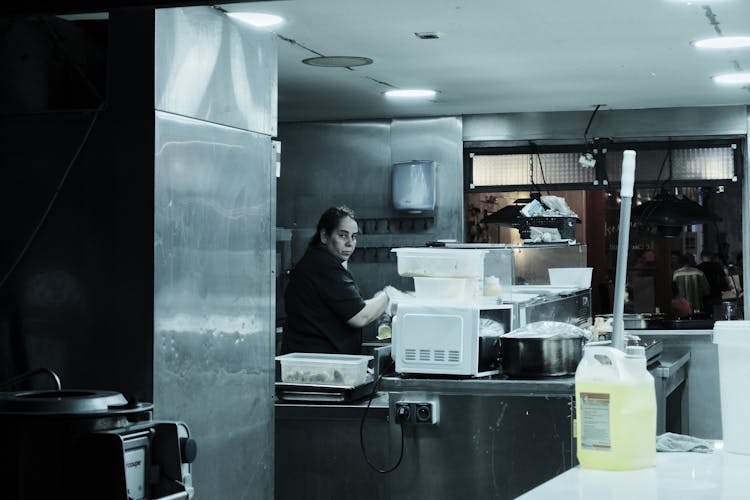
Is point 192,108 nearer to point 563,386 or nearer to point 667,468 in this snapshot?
point 563,386

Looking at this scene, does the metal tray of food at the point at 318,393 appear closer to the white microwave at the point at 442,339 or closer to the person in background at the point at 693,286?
the white microwave at the point at 442,339

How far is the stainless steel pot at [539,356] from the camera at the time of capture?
4.66 metres

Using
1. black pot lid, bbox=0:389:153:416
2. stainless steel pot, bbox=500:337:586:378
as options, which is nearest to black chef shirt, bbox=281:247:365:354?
stainless steel pot, bbox=500:337:586:378

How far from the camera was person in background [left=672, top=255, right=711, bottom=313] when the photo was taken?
10602mm

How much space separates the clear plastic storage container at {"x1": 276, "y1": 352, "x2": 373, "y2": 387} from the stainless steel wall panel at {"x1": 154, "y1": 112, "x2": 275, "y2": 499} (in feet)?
1.48

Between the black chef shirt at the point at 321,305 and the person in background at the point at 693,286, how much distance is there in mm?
5543

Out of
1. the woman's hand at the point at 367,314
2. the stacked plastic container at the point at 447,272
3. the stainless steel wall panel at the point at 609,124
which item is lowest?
the woman's hand at the point at 367,314

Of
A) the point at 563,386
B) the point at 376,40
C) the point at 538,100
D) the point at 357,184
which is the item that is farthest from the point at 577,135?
the point at 563,386

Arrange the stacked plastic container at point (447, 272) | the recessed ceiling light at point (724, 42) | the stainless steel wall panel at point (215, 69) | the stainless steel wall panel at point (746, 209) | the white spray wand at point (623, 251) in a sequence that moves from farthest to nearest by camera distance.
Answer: the stainless steel wall panel at point (746, 209)
the recessed ceiling light at point (724, 42)
the stacked plastic container at point (447, 272)
the stainless steel wall panel at point (215, 69)
the white spray wand at point (623, 251)

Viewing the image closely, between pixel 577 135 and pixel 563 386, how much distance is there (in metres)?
4.06

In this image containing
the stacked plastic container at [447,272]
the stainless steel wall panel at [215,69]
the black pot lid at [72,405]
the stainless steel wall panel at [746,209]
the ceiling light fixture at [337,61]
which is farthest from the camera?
the stainless steel wall panel at [746,209]

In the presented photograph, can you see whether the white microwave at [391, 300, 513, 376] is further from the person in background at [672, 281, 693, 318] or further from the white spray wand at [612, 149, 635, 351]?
the person in background at [672, 281, 693, 318]

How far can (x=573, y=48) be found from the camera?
19.1 feet

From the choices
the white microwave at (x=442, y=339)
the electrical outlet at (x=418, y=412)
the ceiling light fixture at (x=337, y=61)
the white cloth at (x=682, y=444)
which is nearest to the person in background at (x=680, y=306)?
the ceiling light fixture at (x=337, y=61)
